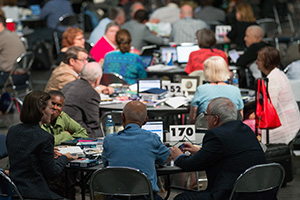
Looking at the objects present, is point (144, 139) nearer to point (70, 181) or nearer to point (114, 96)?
point (70, 181)

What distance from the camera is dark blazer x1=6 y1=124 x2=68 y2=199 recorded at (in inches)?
172

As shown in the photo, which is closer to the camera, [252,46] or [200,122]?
[200,122]

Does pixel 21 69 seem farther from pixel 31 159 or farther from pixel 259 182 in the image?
pixel 259 182

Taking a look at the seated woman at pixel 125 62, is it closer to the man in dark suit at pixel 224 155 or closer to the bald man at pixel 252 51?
the bald man at pixel 252 51

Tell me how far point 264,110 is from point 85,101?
1.78 metres

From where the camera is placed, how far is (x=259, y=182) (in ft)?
14.1

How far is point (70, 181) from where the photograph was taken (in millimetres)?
5805

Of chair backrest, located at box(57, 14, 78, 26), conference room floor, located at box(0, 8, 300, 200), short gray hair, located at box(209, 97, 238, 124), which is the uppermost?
chair backrest, located at box(57, 14, 78, 26)

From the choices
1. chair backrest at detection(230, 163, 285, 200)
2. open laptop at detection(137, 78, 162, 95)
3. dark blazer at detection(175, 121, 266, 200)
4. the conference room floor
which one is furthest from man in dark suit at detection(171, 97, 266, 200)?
open laptop at detection(137, 78, 162, 95)

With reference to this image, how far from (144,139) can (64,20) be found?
8887 millimetres

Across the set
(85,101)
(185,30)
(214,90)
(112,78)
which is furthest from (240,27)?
(85,101)

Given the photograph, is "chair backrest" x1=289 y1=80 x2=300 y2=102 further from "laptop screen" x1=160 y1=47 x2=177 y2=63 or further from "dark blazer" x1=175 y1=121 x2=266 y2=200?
"dark blazer" x1=175 y1=121 x2=266 y2=200

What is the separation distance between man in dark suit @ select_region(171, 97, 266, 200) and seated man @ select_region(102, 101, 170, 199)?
248mm

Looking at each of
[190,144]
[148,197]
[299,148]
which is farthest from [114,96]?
[148,197]
